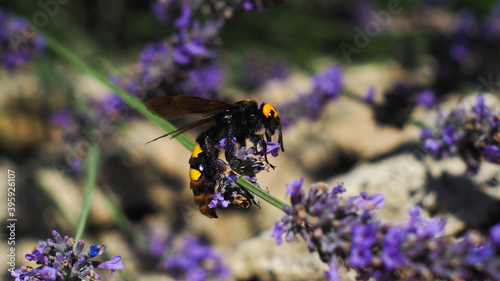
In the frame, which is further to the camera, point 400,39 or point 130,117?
point 400,39

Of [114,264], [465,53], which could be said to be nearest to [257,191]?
[114,264]

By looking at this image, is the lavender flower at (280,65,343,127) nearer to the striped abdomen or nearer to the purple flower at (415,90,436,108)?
the purple flower at (415,90,436,108)

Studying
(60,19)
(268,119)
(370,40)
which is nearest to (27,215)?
(60,19)

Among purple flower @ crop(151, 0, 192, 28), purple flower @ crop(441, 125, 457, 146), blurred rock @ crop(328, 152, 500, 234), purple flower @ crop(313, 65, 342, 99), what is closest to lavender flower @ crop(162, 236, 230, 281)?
blurred rock @ crop(328, 152, 500, 234)

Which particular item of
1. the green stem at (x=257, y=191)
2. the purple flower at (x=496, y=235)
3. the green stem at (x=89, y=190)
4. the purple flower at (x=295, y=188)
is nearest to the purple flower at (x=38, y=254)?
the green stem at (x=89, y=190)

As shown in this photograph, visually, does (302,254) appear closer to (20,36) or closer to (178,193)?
(178,193)

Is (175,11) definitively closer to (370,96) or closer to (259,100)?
(370,96)
